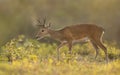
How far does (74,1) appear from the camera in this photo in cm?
3366

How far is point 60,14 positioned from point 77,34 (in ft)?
39.1

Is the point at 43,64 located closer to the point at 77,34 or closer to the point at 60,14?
the point at 77,34

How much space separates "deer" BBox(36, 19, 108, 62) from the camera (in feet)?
65.8

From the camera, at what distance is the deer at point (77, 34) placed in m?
20.0

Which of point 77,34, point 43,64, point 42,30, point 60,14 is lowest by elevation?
point 43,64

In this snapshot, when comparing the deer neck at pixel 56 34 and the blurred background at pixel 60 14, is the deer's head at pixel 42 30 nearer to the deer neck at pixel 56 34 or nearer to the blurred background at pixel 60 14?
the deer neck at pixel 56 34

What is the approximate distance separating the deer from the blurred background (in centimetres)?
731

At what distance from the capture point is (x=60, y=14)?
32.2 meters

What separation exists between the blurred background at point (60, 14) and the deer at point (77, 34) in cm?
731

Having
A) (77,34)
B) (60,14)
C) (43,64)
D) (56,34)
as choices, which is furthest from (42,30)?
(60,14)

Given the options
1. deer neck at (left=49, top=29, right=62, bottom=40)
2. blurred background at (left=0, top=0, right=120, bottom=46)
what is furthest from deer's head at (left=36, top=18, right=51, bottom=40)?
blurred background at (left=0, top=0, right=120, bottom=46)

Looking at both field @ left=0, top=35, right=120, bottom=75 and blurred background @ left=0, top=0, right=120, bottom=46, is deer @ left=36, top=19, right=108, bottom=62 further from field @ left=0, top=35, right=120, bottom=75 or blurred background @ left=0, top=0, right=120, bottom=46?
blurred background @ left=0, top=0, right=120, bottom=46

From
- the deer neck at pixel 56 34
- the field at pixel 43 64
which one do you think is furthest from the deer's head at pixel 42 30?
the field at pixel 43 64

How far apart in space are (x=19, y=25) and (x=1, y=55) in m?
10.8
